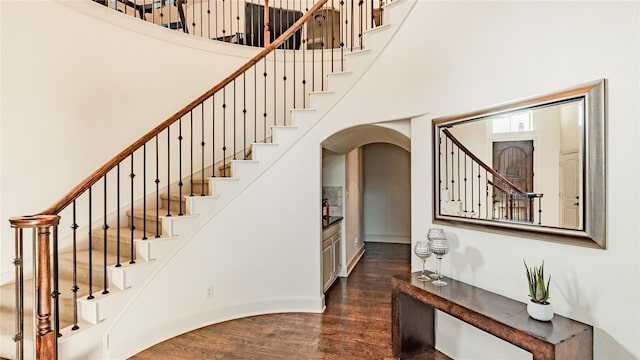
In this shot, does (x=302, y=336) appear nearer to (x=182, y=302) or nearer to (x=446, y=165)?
(x=182, y=302)

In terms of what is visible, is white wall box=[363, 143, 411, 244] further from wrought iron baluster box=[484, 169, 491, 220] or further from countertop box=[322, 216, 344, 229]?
wrought iron baluster box=[484, 169, 491, 220]

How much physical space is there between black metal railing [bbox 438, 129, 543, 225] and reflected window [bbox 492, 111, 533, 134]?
0.28 m

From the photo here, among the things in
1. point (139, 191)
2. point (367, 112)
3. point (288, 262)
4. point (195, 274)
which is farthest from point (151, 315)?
point (367, 112)

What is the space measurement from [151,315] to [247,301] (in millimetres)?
917

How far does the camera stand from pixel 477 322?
1.82 meters

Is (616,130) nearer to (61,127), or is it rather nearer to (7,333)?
(7,333)

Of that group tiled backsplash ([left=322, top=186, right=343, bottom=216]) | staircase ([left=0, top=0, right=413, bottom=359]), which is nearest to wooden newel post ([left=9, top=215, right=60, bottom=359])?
staircase ([left=0, top=0, right=413, bottom=359])

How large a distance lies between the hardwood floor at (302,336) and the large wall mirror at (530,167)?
1255mm

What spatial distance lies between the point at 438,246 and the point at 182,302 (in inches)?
89.1

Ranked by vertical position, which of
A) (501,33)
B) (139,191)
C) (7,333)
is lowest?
(7,333)

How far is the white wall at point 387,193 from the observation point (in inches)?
277

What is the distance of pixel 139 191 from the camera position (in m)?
3.64

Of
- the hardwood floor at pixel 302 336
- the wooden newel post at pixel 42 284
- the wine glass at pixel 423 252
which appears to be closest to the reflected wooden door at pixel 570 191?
the wine glass at pixel 423 252

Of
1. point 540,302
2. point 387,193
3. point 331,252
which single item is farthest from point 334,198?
point 540,302
